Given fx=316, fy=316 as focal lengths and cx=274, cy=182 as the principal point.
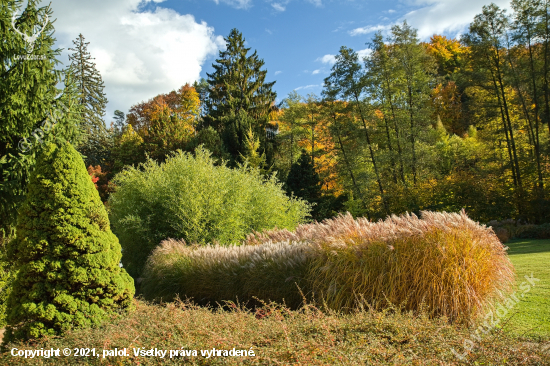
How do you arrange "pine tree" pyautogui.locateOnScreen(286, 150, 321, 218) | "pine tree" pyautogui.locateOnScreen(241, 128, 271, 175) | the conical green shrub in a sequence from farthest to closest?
"pine tree" pyautogui.locateOnScreen(241, 128, 271, 175) → "pine tree" pyautogui.locateOnScreen(286, 150, 321, 218) → the conical green shrub

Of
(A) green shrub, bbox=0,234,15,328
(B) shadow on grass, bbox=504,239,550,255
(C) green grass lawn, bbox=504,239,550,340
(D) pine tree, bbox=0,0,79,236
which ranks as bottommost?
(B) shadow on grass, bbox=504,239,550,255

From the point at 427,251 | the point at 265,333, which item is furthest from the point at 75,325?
the point at 427,251

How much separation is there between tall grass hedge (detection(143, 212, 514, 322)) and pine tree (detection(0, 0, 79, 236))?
5672mm

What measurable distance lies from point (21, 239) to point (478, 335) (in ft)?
16.2

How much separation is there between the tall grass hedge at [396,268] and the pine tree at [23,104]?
5672mm

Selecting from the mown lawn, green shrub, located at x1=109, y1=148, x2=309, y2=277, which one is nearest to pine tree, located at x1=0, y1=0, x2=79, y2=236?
A: green shrub, located at x1=109, y1=148, x2=309, y2=277

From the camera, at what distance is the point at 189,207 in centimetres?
809

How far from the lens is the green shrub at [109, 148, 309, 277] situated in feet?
27.0

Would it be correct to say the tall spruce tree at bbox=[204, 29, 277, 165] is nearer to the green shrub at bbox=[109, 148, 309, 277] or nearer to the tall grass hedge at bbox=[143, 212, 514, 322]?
the green shrub at bbox=[109, 148, 309, 277]

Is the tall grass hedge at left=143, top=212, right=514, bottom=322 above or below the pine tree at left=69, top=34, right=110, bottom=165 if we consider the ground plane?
below

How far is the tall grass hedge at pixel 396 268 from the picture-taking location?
3.38 metres

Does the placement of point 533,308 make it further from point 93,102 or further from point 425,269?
point 93,102

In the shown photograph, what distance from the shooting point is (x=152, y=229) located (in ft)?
29.5

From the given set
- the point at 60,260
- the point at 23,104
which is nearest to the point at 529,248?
the point at 60,260
